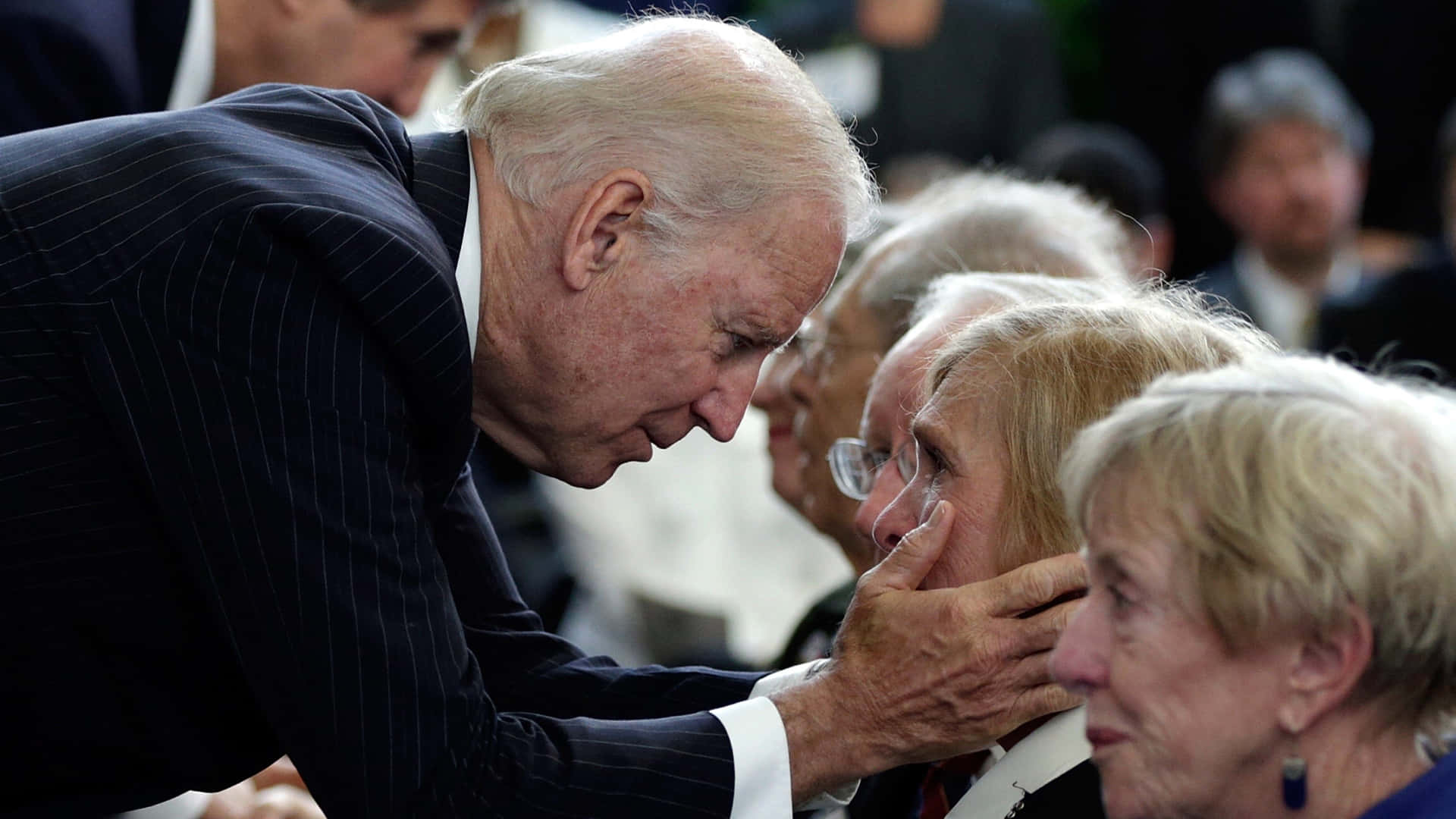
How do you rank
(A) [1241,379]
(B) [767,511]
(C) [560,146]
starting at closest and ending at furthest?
1. (A) [1241,379]
2. (C) [560,146]
3. (B) [767,511]

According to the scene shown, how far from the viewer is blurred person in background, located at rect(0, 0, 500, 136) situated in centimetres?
303

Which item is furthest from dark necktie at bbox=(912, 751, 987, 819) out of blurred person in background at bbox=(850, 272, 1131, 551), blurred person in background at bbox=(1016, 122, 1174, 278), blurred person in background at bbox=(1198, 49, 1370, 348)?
blurred person in background at bbox=(1198, 49, 1370, 348)

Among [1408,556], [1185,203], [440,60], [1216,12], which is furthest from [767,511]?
[1408,556]

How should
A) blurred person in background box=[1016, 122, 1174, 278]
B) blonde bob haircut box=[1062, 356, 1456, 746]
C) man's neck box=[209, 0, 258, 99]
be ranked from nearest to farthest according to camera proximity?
blonde bob haircut box=[1062, 356, 1456, 746]
man's neck box=[209, 0, 258, 99]
blurred person in background box=[1016, 122, 1174, 278]

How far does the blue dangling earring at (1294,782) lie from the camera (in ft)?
4.82

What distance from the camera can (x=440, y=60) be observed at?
3.68 m

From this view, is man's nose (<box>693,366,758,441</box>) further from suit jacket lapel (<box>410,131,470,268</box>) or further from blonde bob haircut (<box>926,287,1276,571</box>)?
suit jacket lapel (<box>410,131,470,268</box>)

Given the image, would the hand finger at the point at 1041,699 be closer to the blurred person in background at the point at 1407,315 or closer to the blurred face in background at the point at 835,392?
the blurred face in background at the point at 835,392

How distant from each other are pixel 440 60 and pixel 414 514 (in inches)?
81.4

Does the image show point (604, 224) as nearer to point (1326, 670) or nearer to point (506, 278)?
point (506, 278)

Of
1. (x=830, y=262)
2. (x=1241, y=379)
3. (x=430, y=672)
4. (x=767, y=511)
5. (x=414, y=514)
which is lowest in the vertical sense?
(x=767, y=511)

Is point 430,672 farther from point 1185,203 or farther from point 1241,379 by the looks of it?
point 1185,203

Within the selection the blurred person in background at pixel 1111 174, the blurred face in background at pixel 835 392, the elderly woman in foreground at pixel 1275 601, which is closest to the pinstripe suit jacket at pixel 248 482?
the elderly woman in foreground at pixel 1275 601

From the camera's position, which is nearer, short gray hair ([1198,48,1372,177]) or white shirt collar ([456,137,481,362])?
white shirt collar ([456,137,481,362])
